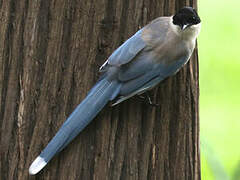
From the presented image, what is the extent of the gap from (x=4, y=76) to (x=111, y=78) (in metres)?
0.54

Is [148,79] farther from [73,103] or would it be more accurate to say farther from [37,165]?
[37,165]

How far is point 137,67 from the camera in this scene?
3025mm

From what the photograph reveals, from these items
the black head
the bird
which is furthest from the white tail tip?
the black head

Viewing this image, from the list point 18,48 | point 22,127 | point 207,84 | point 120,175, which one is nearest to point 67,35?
point 18,48

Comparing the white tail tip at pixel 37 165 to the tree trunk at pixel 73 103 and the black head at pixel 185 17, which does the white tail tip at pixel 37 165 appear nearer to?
the tree trunk at pixel 73 103

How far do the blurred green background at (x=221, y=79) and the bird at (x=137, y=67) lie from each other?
6.10 ft

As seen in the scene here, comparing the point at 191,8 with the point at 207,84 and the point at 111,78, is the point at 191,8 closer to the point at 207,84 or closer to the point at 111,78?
the point at 111,78

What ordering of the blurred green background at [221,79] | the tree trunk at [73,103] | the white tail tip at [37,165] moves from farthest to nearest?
1. the blurred green background at [221,79]
2. the tree trunk at [73,103]
3. the white tail tip at [37,165]

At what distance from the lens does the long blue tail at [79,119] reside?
2.88m

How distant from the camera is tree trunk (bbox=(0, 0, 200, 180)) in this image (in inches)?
117

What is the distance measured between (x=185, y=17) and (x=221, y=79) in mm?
2629

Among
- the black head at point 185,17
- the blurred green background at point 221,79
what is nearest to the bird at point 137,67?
the black head at point 185,17

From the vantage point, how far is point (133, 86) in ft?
9.80

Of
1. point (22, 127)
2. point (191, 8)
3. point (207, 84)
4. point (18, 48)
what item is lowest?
point (22, 127)
